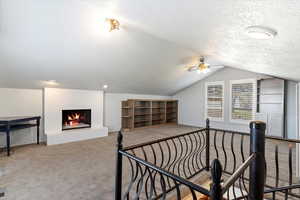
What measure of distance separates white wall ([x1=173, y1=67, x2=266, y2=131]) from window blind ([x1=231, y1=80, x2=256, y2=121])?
0.74 ft

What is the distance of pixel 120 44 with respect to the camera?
3.32 m

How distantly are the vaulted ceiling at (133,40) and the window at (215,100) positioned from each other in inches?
71.7

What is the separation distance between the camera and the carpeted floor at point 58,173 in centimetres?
214

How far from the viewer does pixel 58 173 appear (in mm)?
2691

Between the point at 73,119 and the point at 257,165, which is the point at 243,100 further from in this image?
the point at 73,119

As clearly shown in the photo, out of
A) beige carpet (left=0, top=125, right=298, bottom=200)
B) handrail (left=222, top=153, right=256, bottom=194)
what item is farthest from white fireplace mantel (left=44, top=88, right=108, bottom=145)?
handrail (left=222, top=153, right=256, bottom=194)

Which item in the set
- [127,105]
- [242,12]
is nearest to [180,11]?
[242,12]

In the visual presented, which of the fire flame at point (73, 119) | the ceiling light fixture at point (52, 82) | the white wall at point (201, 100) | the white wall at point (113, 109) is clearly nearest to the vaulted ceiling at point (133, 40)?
the ceiling light fixture at point (52, 82)

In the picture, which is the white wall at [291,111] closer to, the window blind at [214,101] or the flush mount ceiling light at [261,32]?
the window blind at [214,101]

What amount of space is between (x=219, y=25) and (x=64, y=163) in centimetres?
346

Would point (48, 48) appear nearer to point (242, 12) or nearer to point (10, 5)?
point (10, 5)

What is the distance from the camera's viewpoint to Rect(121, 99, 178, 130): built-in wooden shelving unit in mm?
6484

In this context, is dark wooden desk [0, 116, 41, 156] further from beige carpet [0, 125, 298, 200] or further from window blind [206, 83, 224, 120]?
window blind [206, 83, 224, 120]

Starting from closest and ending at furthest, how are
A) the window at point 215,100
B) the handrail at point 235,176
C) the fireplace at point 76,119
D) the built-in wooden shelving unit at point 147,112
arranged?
1. the handrail at point 235,176
2. the fireplace at point 76,119
3. the built-in wooden shelving unit at point 147,112
4. the window at point 215,100
